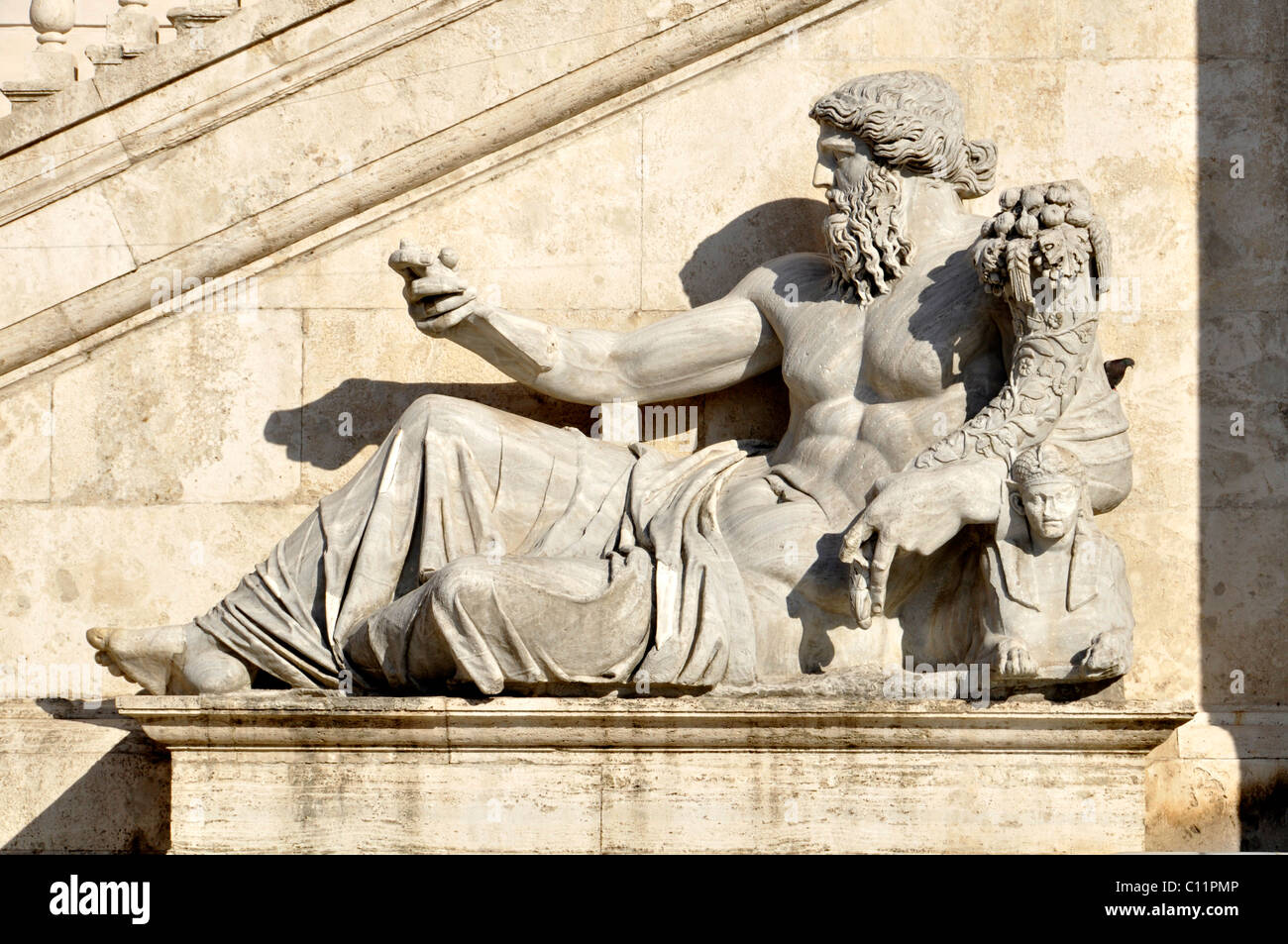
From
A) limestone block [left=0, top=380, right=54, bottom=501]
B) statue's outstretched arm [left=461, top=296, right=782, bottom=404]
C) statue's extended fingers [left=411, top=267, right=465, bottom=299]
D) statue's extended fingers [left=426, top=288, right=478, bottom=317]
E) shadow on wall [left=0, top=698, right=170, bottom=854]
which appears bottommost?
shadow on wall [left=0, top=698, right=170, bottom=854]

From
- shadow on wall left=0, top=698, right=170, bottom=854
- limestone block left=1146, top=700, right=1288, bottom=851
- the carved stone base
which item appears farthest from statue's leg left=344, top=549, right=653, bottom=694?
limestone block left=1146, top=700, right=1288, bottom=851

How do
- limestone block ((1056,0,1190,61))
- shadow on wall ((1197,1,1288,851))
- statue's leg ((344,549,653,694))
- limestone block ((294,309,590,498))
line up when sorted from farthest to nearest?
Result: limestone block ((1056,0,1190,61)) → limestone block ((294,309,590,498)) → shadow on wall ((1197,1,1288,851)) → statue's leg ((344,549,653,694))

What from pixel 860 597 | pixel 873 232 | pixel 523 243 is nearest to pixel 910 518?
pixel 860 597

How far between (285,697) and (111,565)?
1693 millimetres

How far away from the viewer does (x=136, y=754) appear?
9211 millimetres

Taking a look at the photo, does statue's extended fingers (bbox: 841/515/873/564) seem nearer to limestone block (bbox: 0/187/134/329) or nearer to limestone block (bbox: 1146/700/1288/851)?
limestone block (bbox: 1146/700/1288/851)

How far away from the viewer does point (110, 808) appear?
919cm

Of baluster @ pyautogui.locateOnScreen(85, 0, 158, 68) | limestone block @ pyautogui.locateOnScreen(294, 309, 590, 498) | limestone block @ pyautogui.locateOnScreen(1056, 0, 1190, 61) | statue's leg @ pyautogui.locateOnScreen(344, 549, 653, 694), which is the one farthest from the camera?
baluster @ pyautogui.locateOnScreen(85, 0, 158, 68)

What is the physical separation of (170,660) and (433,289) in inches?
62.9

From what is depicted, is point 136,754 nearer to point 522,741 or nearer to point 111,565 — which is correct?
point 111,565

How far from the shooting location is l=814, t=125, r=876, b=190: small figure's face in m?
9.16

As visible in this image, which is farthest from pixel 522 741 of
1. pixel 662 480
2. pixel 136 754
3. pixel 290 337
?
pixel 290 337

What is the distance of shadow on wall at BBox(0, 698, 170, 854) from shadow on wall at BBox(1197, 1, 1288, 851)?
13.0 feet

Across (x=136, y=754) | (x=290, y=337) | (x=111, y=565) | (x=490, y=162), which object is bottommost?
(x=136, y=754)
